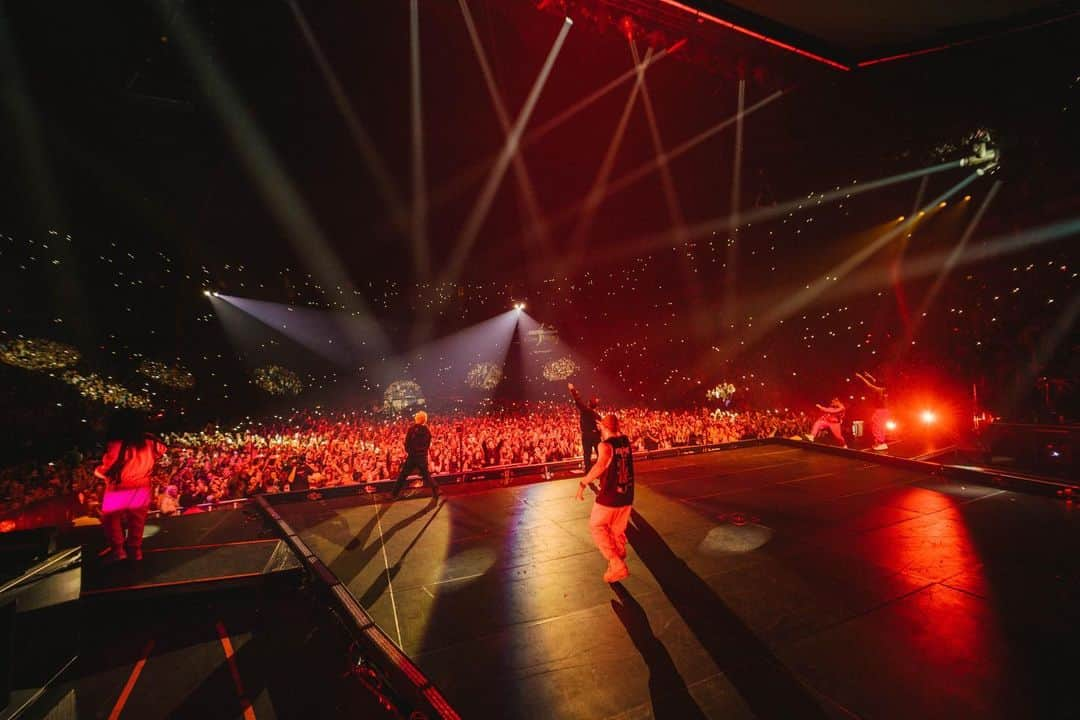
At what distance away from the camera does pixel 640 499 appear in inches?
272

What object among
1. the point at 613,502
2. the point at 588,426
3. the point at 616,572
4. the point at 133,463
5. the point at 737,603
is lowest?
the point at 737,603

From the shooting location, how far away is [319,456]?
366 inches

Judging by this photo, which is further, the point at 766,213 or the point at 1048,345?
the point at 766,213

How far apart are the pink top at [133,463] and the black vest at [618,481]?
17.5ft

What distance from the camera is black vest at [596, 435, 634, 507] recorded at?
13.7 feet

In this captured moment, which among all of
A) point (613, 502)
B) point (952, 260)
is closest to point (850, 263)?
point (952, 260)

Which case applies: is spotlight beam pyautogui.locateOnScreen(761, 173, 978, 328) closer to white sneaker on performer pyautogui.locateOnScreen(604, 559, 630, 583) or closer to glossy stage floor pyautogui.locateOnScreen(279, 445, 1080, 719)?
glossy stage floor pyautogui.locateOnScreen(279, 445, 1080, 719)

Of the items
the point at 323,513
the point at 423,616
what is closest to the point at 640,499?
the point at 423,616

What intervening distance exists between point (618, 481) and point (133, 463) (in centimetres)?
562

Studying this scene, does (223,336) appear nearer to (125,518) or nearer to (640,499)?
(125,518)

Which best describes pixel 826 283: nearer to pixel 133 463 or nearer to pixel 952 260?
pixel 952 260

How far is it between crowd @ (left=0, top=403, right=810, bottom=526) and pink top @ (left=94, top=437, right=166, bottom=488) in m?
2.55

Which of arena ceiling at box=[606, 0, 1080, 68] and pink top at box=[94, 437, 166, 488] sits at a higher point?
arena ceiling at box=[606, 0, 1080, 68]

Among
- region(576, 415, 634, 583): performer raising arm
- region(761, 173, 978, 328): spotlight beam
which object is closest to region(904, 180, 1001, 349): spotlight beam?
region(761, 173, 978, 328): spotlight beam
